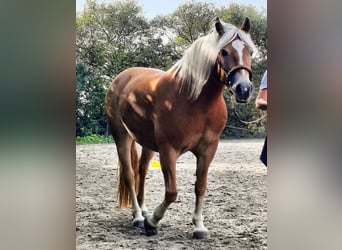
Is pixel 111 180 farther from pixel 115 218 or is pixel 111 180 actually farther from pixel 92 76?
pixel 92 76

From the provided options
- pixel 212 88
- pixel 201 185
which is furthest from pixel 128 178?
pixel 212 88

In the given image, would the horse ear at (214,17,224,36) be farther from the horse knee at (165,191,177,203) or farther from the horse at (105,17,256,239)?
the horse knee at (165,191,177,203)

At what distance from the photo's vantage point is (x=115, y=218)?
6.72ft

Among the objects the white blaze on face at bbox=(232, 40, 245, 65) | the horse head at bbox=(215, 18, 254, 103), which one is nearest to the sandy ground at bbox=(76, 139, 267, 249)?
the horse head at bbox=(215, 18, 254, 103)

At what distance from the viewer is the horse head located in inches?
77.7

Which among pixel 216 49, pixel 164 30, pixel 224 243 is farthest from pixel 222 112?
pixel 224 243

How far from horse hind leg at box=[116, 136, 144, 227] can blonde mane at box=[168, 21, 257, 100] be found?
357 millimetres

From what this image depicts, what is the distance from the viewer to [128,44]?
6.74 feet

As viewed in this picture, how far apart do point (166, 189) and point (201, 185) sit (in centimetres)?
16

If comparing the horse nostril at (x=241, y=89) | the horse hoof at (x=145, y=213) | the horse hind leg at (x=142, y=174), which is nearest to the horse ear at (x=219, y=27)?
the horse nostril at (x=241, y=89)

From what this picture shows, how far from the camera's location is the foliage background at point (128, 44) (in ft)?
6.58

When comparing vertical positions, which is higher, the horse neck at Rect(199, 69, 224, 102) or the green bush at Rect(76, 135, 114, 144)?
the horse neck at Rect(199, 69, 224, 102)
